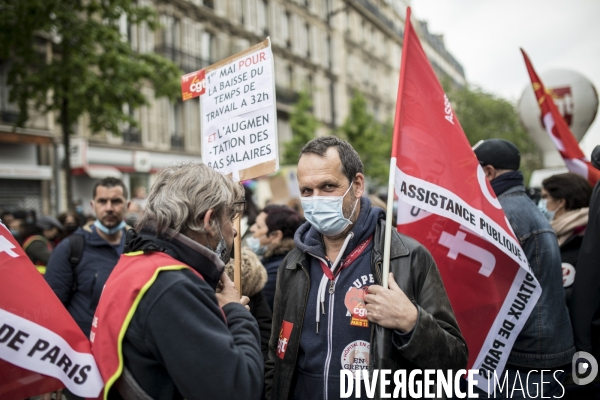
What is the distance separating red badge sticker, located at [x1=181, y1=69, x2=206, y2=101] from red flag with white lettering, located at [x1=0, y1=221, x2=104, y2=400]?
1.82m

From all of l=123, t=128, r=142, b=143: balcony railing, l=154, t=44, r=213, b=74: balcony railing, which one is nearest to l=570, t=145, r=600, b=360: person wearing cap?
l=123, t=128, r=142, b=143: balcony railing

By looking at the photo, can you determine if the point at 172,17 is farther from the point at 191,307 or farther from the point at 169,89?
the point at 191,307

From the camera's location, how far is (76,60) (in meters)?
10.2

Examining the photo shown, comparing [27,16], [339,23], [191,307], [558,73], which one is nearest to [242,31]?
[339,23]

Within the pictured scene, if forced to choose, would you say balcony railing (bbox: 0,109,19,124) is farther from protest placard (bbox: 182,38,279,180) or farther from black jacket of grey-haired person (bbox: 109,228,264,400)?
black jacket of grey-haired person (bbox: 109,228,264,400)

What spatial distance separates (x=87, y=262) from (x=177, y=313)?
2.62 m

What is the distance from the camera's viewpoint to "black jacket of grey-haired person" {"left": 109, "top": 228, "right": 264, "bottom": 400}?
1.60 m

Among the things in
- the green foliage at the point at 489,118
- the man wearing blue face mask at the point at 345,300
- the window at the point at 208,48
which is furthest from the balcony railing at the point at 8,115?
the green foliage at the point at 489,118

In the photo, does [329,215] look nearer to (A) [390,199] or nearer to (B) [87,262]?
(A) [390,199]

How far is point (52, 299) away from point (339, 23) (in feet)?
124

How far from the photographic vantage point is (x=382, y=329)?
2.01m

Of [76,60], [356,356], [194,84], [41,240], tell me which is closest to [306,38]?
[76,60]

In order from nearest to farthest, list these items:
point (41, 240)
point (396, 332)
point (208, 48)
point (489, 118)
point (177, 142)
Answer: point (396, 332) → point (41, 240) → point (177, 142) → point (208, 48) → point (489, 118)

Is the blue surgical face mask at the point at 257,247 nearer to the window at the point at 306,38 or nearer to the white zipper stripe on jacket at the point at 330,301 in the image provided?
the white zipper stripe on jacket at the point at 330,301
